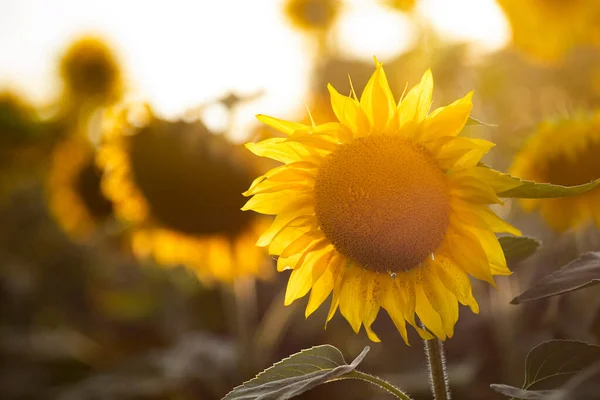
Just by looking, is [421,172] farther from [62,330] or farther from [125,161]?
[62,330]

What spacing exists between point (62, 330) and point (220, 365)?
137cm

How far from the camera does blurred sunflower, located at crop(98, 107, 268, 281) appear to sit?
239cm

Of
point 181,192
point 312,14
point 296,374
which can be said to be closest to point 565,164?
point 296,374

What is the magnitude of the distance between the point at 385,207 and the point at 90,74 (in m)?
4.16

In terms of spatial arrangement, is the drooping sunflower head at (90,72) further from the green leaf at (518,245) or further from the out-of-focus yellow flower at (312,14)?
the green leaf at (518,245)

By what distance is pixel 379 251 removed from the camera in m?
1.04

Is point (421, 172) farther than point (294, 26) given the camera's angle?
No

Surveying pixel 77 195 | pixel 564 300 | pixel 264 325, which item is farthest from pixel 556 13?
→ pixel 77 195

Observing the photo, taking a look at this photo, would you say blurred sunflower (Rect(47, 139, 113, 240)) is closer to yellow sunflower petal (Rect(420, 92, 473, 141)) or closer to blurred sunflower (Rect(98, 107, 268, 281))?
blurred sunflower (Rect(98, 107, 268, 281))

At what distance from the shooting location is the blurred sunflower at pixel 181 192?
2.39 metres

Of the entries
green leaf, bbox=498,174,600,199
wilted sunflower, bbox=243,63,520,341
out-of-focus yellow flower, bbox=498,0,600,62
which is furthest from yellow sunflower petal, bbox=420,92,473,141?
out-of-focus yellow flower, bbox=498,0,600,62

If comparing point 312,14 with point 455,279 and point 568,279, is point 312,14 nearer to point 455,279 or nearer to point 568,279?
point 455,279

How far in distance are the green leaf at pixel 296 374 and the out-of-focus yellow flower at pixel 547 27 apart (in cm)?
191

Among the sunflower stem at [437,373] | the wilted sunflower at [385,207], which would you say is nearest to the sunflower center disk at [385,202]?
the wilted sunflower at [385,207]
